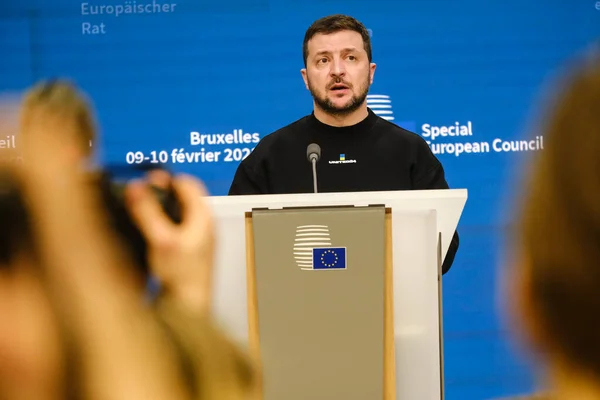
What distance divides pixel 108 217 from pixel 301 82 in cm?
422

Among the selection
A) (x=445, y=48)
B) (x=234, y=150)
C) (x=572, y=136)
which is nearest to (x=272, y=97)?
(x=234, y=150)

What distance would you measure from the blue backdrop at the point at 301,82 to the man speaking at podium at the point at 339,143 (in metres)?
0.77

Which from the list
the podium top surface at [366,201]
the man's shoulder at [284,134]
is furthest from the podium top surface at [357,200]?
the man's shoulder at [284,134]

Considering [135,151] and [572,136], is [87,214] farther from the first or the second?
[135,151]

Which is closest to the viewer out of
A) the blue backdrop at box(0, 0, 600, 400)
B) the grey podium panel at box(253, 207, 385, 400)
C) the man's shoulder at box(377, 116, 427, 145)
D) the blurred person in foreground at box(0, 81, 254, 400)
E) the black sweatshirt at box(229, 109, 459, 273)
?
the blurred person in foreground at box(0, 81, 254, 400)

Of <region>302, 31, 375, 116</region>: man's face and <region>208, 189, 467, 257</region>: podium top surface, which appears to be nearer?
<region>208, 189, 467, 257</region>: podium top surface

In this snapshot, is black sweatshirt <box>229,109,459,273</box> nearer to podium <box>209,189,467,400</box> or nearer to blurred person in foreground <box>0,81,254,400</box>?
podium <box>209,189,467,400</box>

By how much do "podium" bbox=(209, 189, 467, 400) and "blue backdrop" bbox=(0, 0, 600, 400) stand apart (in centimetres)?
257

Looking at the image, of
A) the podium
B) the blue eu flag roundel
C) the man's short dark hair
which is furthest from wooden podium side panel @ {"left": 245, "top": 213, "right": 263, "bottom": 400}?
the man's short dark hair

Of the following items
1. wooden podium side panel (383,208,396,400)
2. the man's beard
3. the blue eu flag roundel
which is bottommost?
wooden podium side panel (383,208,396,400)

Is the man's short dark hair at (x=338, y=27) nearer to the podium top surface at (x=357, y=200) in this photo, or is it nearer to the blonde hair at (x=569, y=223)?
the podium top surface at (x=357, y=200)

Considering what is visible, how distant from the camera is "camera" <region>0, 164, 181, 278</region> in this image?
1.08 ft

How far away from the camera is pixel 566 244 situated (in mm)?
362

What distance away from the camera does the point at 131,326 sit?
1.07 feet
